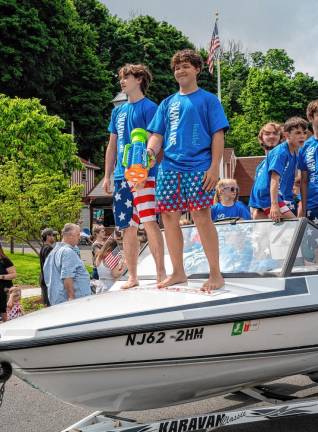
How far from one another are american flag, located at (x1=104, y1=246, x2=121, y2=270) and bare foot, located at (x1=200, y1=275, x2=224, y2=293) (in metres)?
4.04

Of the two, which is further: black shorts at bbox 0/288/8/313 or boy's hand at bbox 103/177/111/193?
black shorts at bbox 0/288/8/313

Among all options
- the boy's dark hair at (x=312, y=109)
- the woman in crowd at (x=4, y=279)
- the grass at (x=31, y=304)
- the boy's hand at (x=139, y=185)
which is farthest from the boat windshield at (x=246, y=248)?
the grass at (x=31, y=304)

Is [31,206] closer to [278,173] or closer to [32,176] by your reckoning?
[32,176]

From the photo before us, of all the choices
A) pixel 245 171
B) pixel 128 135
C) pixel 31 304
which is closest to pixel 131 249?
pixel 128 135

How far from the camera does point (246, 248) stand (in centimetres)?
441

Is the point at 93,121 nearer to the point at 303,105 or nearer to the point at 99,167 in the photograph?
the point at 99,167

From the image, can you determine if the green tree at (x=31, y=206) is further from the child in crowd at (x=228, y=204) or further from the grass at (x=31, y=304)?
the child in crowd at (x=228, y=204)

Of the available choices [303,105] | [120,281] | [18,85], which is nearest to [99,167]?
[18,85]

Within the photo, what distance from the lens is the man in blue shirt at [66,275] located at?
23.9ft

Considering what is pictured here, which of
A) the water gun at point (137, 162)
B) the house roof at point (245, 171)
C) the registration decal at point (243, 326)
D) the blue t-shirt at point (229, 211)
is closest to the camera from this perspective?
the registration decal at point (243, 326)

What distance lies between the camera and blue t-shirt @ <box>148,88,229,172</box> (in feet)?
13.2

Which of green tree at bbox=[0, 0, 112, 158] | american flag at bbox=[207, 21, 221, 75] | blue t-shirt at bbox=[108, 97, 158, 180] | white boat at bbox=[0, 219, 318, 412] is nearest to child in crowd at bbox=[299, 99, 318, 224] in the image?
white boat at bbox=[0, 219, 318, 412]

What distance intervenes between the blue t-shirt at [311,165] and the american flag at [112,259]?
3.17 m

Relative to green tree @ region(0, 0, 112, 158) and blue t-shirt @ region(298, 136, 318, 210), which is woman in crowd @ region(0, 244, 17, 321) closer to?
blue t-shirt @ region(298, 136, 318, 210)
